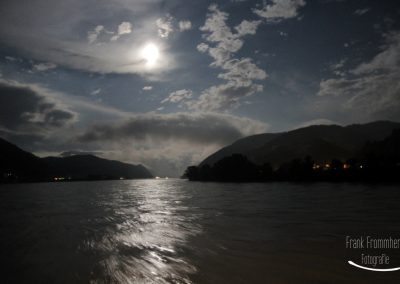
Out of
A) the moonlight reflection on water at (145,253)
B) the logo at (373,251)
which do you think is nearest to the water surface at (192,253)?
the moonlight reflection on water at (145,253)

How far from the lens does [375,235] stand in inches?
766

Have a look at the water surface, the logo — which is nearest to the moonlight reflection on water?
the water surface

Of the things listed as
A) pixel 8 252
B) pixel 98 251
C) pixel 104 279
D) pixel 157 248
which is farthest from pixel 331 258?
pixel 8 252

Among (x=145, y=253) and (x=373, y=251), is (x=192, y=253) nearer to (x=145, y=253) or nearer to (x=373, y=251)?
(x=145, y=253)

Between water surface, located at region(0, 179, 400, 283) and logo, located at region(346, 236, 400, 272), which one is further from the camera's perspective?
logo, located at region(346, 236, 400, 272)

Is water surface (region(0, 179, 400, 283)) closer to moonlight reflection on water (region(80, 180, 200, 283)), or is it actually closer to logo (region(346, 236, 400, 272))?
moonlight reflection on water (region(80, 180, 200, 283))

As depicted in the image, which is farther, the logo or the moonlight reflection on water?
the logo

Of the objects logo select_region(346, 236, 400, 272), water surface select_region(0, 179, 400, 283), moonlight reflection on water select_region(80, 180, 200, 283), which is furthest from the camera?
logo select_region(346, 236, 400, 272)

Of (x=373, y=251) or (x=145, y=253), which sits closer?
(x=373, y=251)

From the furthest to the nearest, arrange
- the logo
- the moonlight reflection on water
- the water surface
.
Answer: the logo → the moonlight reflection on water → the water surface

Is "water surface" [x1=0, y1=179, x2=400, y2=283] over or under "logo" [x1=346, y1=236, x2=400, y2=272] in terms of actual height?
under

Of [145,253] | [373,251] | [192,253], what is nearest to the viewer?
[373,251]

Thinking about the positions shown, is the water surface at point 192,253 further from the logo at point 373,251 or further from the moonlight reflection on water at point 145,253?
the logo at point 373,251

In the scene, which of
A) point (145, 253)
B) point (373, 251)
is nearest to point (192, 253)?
point (145, 253)
